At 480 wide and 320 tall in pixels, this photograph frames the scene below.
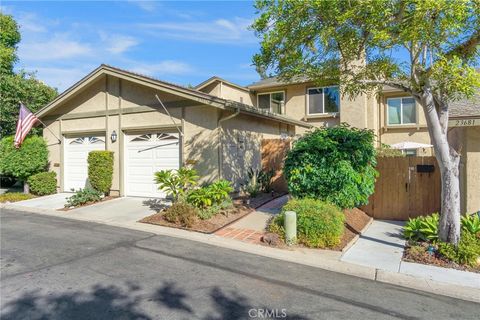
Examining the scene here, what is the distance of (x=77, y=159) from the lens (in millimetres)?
13320

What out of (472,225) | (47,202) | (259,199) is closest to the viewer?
(472,225)

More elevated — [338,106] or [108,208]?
[338,106]

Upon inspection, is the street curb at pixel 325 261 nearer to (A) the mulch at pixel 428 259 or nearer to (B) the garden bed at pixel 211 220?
(B) the garden bed at pixel 211 220

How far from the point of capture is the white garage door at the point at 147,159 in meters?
11.0

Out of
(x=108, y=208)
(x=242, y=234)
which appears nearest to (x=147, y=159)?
(x=108, y=208)

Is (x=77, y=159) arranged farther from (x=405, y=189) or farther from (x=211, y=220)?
(x=405, y=189)

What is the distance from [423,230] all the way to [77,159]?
42.1 feet

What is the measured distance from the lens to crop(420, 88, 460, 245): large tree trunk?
5.73 m

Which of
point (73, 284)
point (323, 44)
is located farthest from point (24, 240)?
point (323, 44)

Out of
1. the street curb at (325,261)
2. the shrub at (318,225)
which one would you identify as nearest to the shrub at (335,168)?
the shrub at (318,225)

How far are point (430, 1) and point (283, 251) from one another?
4911 millimetres

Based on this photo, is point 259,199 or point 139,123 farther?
point 139,123

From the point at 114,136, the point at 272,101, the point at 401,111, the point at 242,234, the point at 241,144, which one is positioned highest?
the point at 272,101

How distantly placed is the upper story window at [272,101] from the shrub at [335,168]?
38.1 ft
